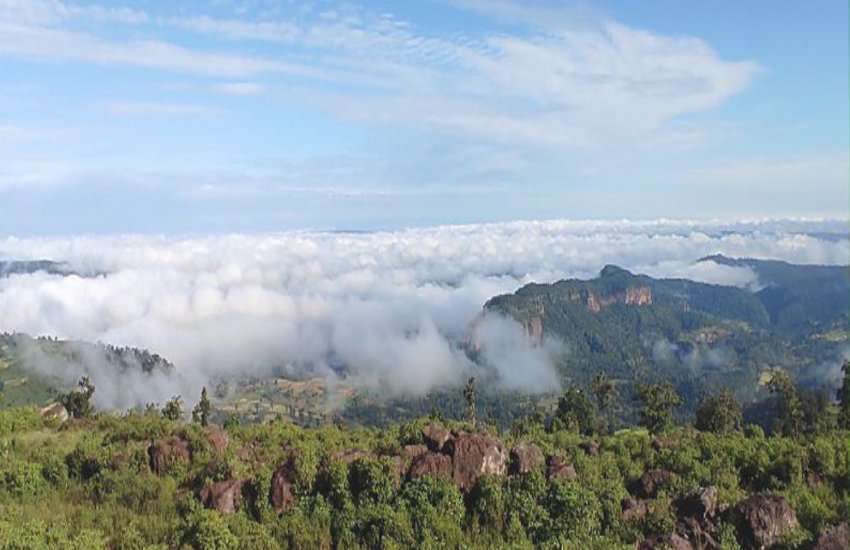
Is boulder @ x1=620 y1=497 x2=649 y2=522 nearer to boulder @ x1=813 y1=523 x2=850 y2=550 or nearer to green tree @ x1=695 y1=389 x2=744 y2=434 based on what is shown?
boulder @ x1=813 y1=523 x2=850 y2=550

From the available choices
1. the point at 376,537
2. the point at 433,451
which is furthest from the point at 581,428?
the point at 376,537

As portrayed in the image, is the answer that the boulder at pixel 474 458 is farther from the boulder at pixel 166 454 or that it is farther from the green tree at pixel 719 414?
the green tree at pixel 719 414

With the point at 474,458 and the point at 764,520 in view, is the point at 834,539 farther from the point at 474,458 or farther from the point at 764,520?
the point at 474,458

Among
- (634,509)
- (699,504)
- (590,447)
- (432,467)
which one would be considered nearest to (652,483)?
(634,509)

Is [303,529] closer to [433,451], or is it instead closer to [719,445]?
[433,451]

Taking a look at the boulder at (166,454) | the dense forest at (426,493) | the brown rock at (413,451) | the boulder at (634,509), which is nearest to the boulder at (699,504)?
the dense forest at (426,493)

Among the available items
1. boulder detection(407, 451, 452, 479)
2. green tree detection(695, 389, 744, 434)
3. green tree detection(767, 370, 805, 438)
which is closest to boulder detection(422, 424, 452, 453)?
boulder detection(407, 451, 452, 479)
